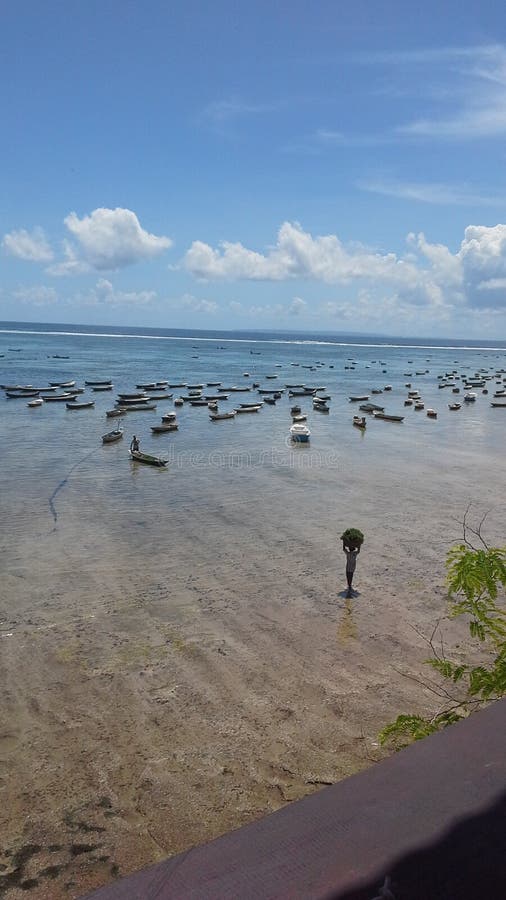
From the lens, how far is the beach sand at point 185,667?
8484mm

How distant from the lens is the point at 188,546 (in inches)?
781

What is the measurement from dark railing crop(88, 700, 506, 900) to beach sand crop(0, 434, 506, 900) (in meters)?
6.23

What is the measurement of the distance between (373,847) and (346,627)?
12214 millimetres

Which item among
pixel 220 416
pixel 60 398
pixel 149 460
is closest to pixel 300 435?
pixel 220 416

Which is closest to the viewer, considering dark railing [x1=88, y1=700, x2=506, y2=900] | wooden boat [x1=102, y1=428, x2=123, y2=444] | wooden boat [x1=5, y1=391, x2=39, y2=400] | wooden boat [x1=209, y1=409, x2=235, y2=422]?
dark railing [x1=88, y1=700, x2=506, y2=900]

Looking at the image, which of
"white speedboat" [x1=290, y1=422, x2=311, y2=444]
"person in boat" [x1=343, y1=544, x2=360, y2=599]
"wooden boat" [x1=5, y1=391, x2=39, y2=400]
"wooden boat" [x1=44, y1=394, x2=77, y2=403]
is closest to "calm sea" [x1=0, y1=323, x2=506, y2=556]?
"white speedboat" [x1=290, y1=422, x2=311, y2=444]

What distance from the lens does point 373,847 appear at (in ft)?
8.04

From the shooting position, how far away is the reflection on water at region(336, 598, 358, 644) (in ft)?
45.0

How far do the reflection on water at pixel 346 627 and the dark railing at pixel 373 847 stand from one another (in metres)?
11.1

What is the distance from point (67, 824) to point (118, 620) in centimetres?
628

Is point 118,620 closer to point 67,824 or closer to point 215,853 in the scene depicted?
point 67,824

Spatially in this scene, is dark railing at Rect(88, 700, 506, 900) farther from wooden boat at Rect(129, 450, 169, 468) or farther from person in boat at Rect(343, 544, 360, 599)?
wooden boat at Rect(129, 450, 169, 468)

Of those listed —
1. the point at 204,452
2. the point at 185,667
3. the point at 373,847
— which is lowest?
the point at 185,667

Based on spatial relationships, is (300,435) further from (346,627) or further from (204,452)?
(346,627)
